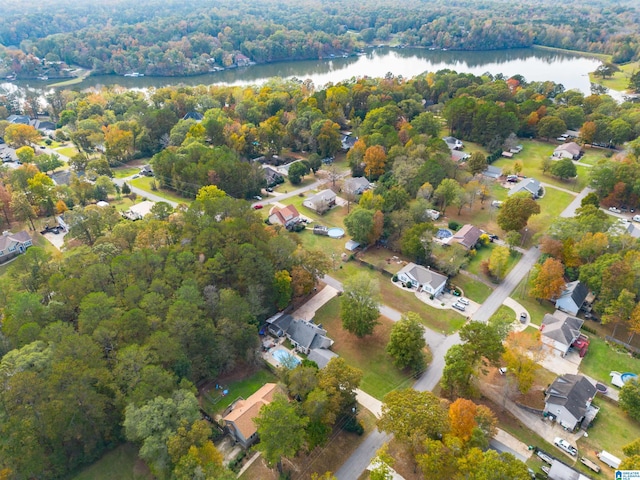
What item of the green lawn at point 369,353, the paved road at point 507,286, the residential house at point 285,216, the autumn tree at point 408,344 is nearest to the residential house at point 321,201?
the residential house at point 285,216

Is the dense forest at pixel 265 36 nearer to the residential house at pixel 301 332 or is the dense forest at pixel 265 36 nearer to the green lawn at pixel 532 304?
the residential house at pixel 301 332

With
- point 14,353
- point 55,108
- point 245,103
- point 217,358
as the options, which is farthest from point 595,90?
point 55,108

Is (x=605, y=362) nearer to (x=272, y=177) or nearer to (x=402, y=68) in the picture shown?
(x=272, y=177)

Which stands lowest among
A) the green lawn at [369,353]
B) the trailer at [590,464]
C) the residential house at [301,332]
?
the trailer at [590,464]

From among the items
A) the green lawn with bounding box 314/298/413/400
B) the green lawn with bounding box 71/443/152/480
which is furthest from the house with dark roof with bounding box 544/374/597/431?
the green lawn with bounding box 71/443/152/480

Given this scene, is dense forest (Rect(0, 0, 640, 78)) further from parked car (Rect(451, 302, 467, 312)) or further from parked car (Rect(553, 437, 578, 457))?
parked car (Rect(553, 437, 578, 457))

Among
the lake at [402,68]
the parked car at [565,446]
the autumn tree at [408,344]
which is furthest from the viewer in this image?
the lake at [402,68]

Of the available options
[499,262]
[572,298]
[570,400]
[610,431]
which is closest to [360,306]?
[570,400]
